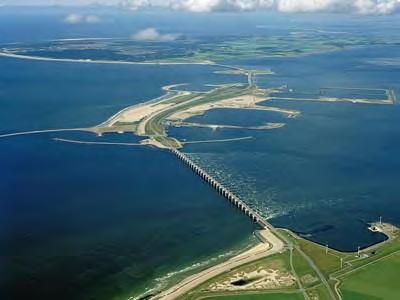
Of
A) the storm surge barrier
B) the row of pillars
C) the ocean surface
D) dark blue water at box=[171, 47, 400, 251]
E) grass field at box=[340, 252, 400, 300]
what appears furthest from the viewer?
the row of pillars

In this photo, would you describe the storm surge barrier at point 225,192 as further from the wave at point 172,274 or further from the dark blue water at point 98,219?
the wave at point 172,274

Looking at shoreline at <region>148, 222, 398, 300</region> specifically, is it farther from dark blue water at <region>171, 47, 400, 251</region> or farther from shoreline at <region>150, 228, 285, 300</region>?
dark blue water at <region>171, 47, 400, 251</region>

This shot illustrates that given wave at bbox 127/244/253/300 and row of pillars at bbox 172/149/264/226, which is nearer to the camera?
wave at bbox 127/244/253/300

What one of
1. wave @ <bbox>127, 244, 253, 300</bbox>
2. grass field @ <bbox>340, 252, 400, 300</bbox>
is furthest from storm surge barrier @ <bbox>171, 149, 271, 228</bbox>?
grass field @ <bbox>340, 252, 400, 300</bbox>

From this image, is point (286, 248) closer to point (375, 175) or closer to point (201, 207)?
point (201, 207)

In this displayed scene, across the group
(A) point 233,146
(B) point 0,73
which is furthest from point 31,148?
(B) point 0,73
